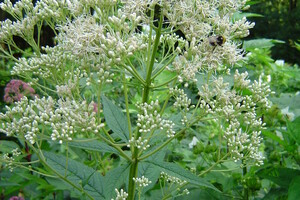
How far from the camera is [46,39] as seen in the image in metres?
8.12

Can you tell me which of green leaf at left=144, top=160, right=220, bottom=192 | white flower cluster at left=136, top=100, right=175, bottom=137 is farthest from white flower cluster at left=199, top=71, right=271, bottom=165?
green leaf at left=144, top=160, right=220, bottom=192

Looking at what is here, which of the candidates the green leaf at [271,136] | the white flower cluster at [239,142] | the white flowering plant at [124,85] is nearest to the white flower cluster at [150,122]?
the white flowering plant at [124,85]

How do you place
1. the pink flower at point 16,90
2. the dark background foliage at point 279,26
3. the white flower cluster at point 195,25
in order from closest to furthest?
1. the white flower cluster at point 195,25
2. the pink flower at point 16,90
3. the dark background foliage at point 279,26

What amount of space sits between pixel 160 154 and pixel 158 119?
384mm

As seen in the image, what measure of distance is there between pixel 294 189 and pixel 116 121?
1072mm

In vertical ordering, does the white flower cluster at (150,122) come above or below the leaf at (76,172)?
above

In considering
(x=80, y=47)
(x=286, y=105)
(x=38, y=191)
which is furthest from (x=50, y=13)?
(x=286, y=105)

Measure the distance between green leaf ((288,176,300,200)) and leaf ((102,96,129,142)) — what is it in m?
0.96

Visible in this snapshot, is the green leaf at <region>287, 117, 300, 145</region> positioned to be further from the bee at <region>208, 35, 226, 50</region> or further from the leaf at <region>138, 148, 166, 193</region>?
the leaf at <region>138, 148, 166, 193</region>

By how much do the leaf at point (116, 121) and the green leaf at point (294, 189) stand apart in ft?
3.15

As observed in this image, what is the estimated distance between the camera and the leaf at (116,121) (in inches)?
79.1

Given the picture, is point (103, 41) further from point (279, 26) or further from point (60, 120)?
point (279, 26)

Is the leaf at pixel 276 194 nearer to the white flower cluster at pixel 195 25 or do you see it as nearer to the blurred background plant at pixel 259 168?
the blurred background plant at pixel 259 168

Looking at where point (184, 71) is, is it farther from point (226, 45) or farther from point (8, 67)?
point (8, 67)
